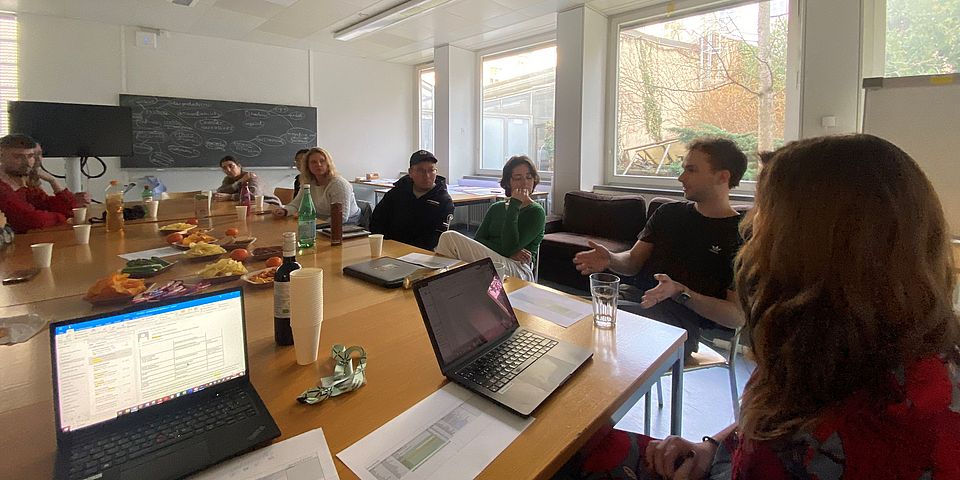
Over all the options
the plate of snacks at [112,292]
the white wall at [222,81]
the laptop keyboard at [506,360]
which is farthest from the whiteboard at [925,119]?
the white wall at [222,81]

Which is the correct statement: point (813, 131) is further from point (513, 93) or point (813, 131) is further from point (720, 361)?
point (513, 93)

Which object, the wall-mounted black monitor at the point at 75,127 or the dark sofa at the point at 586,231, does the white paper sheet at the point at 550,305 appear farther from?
the wall-mounted black monitor at the point at 75,127

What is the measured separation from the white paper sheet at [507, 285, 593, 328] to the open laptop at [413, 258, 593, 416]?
0.17 meters

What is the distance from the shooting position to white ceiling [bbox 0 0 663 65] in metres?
4.51

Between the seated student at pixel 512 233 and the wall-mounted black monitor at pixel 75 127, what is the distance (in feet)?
15.2

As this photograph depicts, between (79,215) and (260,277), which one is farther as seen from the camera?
(79,215)

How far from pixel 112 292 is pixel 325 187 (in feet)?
7.55

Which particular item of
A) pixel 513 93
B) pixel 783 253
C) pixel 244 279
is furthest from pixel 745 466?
pixel 513 93

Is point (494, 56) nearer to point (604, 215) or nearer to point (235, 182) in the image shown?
point (604, 215)

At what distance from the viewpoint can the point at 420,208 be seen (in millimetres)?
2973

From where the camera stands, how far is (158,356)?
74 cm

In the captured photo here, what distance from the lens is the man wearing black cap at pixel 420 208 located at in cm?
295

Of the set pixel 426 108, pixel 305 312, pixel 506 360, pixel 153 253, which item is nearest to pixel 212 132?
pixel 426 108

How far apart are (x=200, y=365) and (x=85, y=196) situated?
3288 millimetres
